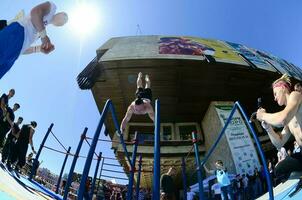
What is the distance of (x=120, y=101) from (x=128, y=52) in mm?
4186

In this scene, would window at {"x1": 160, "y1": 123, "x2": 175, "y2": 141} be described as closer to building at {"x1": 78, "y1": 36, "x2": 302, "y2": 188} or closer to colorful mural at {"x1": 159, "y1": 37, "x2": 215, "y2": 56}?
building at {"x1": 78, "y1": 36, "x2": 302, "y2": 188}

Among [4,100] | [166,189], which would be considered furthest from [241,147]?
[4,100]

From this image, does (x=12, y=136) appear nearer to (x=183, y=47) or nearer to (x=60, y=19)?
(x=60, y=19)

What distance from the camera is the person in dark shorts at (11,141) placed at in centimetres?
582

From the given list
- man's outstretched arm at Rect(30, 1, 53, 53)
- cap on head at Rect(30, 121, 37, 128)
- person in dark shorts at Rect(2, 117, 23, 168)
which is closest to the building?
cap on head at Rect(30, 121, 37, 128)

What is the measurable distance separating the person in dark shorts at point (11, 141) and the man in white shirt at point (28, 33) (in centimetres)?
399

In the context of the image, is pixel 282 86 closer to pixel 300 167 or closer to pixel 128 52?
pixel 300 167

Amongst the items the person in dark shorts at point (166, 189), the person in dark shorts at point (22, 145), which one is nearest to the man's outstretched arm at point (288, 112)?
the person in dark shorts at point (166, 189)

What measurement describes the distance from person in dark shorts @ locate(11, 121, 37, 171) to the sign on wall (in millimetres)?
10918

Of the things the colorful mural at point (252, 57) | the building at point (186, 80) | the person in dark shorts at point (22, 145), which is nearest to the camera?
the person in dark shorts at point (22, 145)

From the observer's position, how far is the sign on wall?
14.3 metres

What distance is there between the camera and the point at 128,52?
1630 centimetres

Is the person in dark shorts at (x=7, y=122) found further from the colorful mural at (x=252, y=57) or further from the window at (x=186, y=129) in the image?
the window at (x=186, y=129)

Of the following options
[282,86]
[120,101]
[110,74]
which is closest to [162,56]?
[110,74]
